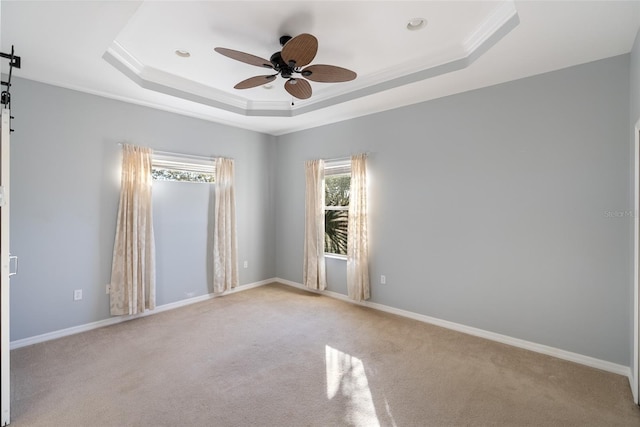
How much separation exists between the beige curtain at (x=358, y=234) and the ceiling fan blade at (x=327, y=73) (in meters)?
1.70

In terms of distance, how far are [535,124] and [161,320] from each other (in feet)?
15.4

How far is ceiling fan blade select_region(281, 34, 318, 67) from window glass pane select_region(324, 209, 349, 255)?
274cm

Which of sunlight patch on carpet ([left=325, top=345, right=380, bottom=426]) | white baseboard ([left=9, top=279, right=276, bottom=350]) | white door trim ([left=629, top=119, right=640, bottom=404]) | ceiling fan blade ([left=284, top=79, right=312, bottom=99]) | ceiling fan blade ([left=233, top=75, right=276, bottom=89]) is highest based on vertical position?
ceiling fan blade ([left=233, top=75, right=276, bottom=89])

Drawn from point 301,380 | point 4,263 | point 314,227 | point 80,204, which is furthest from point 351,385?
Answer: point 80,204

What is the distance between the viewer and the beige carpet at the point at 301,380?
208 centimetres

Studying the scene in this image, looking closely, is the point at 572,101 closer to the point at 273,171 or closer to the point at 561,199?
the point at 561,199

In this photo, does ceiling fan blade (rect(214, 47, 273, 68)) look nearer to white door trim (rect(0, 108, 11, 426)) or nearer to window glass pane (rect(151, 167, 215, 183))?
white door trim (rect(0, 108, 11, 426))

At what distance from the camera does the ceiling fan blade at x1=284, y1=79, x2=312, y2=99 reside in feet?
9.04

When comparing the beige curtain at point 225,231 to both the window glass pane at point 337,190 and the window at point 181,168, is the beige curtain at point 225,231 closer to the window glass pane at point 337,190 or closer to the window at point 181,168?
the window at point 181,168

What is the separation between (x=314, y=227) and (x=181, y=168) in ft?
7.10

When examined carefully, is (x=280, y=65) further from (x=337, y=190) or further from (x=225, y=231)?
(x=225, y=231)

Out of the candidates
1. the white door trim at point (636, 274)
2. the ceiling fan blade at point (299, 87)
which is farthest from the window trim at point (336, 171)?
the white door trim at point (636, 274)

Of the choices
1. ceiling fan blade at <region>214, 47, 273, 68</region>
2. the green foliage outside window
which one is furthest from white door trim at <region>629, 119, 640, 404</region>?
the green foliage outside window

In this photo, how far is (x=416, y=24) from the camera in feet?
8.20
